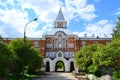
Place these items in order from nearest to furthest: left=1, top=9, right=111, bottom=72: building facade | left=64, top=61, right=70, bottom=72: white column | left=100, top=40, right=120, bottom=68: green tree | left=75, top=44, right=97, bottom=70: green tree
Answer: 1. left=100, top=40, right=120, bottom=68: green tree
2. left=75, top=44, right=97, bottom=70: green tree
3. left=64, top=61, right=70, bottom=72: white column
4. left=1, top=9, right=111, bottom=72: building facade

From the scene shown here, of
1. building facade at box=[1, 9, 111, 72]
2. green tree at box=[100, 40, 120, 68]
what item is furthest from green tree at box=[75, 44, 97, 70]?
building facade at box=[1, 9, 111, 72]

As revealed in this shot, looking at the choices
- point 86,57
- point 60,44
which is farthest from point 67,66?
point 86,57

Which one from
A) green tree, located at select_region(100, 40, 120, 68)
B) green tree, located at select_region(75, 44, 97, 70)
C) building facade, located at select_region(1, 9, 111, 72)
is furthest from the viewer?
building facade, located at select_region(1, 9, 111, 72)

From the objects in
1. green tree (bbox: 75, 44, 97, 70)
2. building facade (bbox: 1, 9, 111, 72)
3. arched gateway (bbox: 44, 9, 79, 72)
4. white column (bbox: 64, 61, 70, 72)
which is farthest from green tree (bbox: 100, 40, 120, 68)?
building facade (bbox: 1, 9, 111, 72)

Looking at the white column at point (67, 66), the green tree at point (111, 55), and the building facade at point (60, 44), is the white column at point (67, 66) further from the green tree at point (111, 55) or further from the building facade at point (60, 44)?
the green tree at point (111, 55)

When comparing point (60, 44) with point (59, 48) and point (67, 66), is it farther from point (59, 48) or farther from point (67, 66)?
point (67, 66)

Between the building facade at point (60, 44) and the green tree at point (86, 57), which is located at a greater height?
the building facade at point (60, 44)

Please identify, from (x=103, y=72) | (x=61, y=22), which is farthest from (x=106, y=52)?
(x=61, y=22)

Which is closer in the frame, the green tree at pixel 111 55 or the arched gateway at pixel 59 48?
the green tree at pixel 111 55

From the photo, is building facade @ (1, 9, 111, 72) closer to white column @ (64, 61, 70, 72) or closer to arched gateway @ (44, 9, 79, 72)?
arched gateway @ (44, 9, 79, 72)

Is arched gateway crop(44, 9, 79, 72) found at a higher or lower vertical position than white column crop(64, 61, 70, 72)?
higher

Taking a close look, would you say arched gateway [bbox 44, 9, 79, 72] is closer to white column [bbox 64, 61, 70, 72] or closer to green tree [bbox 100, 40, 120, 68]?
white column [bbox 64, 61, 70, 72]

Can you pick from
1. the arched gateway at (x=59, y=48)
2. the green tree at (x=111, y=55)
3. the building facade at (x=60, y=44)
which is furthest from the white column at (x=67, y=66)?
the green tree at (x=111, y=55)

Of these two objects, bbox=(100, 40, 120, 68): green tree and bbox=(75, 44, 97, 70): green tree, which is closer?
bbox=(100, 40, 120, 68): green tree
